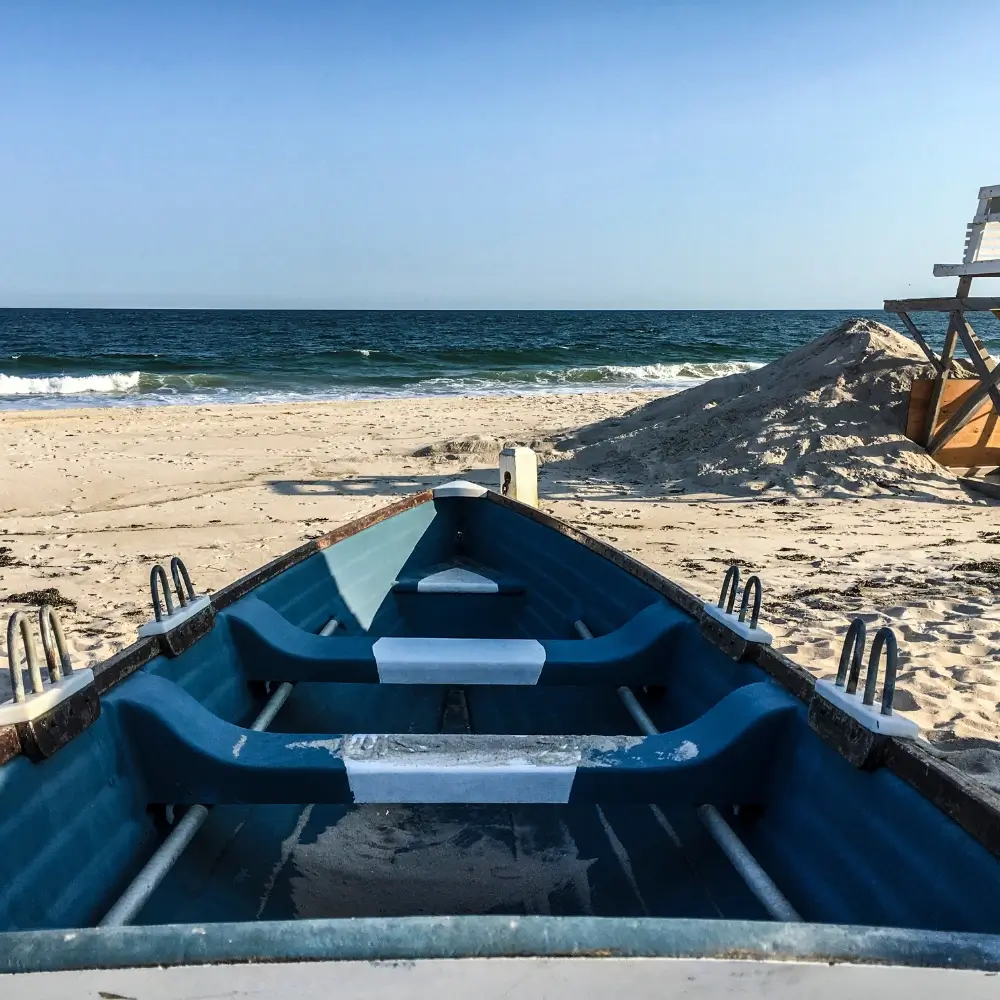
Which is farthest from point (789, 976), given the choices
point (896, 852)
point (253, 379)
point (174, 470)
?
point (253, 379)

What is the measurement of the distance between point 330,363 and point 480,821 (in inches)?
1249

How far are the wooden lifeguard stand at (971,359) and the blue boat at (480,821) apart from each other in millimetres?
7206

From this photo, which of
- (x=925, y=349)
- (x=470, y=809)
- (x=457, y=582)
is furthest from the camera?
(x=925, y=349)

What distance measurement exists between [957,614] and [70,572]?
7.27 metres

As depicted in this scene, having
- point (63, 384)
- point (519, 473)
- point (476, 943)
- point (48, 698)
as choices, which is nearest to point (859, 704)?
point (476, 943)

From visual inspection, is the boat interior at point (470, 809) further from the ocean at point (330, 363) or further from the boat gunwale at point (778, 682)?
the ocean at point (330, 363)

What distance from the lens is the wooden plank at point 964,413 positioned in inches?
347

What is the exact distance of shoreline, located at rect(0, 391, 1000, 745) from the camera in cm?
530

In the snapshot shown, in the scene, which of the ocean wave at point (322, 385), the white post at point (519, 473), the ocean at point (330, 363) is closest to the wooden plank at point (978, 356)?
the white post at point (519, 473)

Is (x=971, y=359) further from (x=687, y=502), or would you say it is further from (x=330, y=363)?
(x=330, y=363)

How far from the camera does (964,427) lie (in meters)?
9.45

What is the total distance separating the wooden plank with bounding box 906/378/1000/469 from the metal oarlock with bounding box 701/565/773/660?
7745 millimetres

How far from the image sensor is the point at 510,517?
17.7 feet

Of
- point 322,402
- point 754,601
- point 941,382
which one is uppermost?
point 941,382
